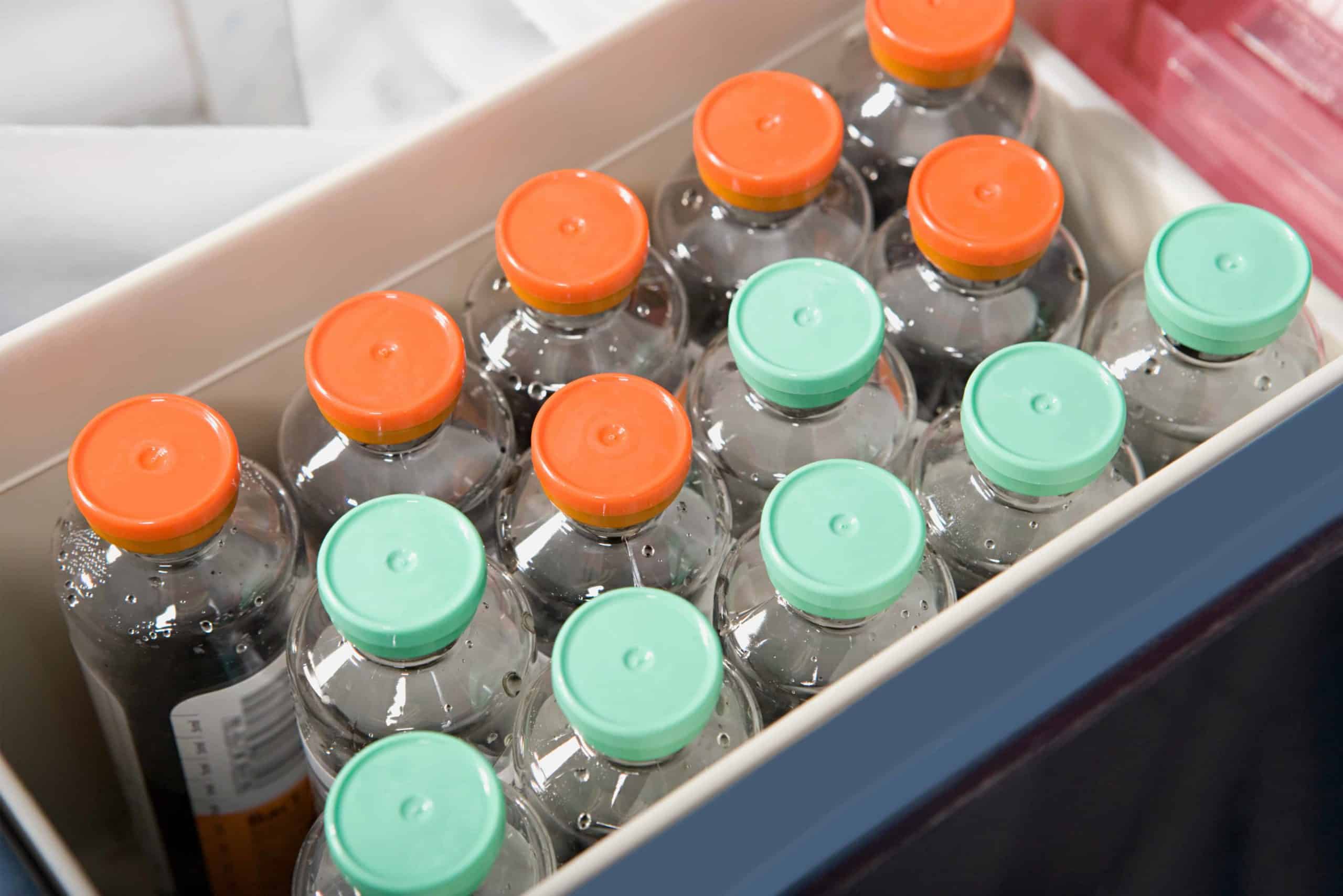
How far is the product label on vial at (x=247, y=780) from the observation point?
Answer: 1.62 feet

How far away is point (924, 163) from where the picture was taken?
1.79ft

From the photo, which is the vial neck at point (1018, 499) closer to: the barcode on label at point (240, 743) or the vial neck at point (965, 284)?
the vial neck at point (965, 284)

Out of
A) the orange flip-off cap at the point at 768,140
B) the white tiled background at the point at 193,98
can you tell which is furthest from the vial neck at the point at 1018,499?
the white tiled background at the point at 193,98

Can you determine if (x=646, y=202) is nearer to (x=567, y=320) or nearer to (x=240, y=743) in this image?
(x=567, y=320)

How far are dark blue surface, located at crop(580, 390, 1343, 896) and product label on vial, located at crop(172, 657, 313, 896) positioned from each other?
20 cm

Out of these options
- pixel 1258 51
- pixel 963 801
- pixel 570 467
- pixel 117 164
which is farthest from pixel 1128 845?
pixel 117 164

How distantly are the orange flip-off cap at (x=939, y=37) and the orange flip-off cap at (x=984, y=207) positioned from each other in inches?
1.6

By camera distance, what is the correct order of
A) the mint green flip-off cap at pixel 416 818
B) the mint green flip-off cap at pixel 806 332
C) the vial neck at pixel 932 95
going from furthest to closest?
the vial neck at pixel 932 95 → the mint green flip-off cap at pixel 806 332 → the mint green flip-off cap at pixel 416 818

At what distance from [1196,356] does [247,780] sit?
416mm

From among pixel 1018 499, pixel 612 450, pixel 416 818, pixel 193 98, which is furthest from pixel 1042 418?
pixel 193 98

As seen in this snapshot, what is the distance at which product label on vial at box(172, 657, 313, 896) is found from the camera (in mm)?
494

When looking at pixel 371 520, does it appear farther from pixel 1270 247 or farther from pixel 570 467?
pixel 1270 247

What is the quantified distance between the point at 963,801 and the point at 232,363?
1.10 ft

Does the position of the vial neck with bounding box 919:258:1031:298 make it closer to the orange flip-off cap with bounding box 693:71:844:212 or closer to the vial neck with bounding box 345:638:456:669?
the orange flip-off cap with bounding box 693:71:844:212
